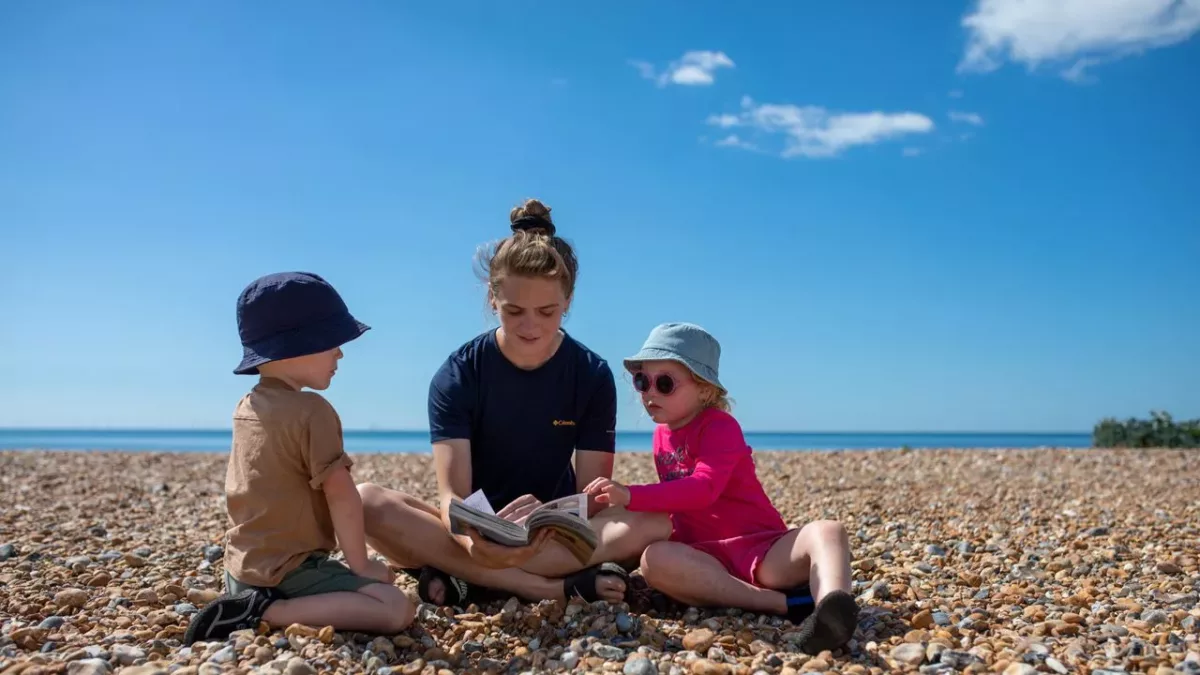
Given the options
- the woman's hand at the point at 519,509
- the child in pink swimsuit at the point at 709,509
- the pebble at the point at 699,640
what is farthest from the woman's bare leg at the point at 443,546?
the pebble at the point at 699,640

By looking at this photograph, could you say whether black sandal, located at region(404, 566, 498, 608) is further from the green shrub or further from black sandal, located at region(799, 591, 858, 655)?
the green shrub

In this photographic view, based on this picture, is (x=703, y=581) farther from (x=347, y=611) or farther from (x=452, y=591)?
(x=347, y=611)

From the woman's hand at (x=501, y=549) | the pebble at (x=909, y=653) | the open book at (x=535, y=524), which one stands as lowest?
the pebble at (x=909, y=653)

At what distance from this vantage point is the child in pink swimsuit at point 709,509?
4.02 metres

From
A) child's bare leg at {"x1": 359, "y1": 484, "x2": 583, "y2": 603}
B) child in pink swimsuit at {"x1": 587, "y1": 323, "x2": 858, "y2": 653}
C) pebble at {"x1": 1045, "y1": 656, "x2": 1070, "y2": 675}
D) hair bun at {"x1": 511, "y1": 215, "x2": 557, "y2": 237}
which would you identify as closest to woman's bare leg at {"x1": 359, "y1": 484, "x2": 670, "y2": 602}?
child's bare leg at {"x1": 359, "y1": 484, "x2": 583, "y2": 603}

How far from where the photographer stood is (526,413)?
4.72 m

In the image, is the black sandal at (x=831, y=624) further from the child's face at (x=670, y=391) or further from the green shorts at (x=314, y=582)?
the green shorts at (x=314, y=582)

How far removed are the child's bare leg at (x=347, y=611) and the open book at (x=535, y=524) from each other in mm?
411

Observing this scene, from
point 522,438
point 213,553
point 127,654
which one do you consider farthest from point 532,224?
point 213,553

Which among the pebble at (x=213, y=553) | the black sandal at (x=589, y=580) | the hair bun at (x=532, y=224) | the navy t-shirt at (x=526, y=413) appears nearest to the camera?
the black sandal at (x=589, y=580)

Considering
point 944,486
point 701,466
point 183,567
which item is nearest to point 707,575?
point 701,466

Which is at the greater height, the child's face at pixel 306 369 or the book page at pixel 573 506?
the child's face at pixel 306 369

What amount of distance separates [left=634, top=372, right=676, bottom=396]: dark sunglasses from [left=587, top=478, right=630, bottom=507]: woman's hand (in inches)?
22.3

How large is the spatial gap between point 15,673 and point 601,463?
8.71 feet
